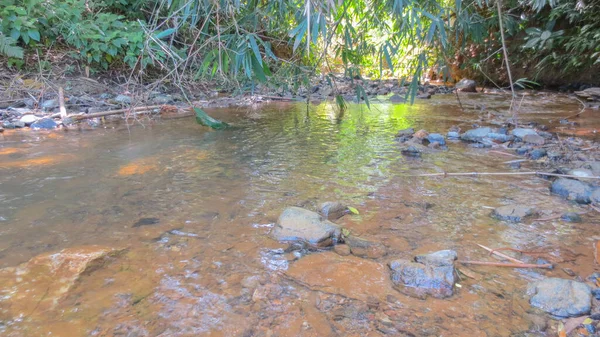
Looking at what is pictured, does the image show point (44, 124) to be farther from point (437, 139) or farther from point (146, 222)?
point (437, 139)

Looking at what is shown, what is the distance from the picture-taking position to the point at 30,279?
1407 millimetres

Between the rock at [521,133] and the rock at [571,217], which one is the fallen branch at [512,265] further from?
the rock at [521,133]

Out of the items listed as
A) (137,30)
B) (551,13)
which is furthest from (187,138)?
(551,13)

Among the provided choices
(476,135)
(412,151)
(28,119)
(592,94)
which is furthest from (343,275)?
(592,94)

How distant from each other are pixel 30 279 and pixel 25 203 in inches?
35.0

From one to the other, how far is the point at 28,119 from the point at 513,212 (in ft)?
16.2

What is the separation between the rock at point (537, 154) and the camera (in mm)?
2913

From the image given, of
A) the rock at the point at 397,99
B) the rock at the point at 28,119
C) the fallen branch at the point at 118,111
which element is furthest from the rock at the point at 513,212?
the rock at the point at 397,99

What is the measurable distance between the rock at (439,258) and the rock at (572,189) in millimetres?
1029

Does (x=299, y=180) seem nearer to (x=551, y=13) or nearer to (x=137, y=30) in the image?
(x=137, y=30)

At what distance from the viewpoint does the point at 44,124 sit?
4.44m

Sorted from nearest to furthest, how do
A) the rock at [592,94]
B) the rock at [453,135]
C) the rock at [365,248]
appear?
1. the rock at [365,248]
2. the rock at [453,135]
3. the rock at [592,94]

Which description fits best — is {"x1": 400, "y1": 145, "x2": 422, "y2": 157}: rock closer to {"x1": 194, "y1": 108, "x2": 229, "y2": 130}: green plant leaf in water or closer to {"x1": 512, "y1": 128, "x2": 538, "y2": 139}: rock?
{"x1": 512, "y1": 128, "x2": 538, "y2": 139}: rock

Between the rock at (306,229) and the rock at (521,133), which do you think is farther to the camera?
the rock at (521,133)
